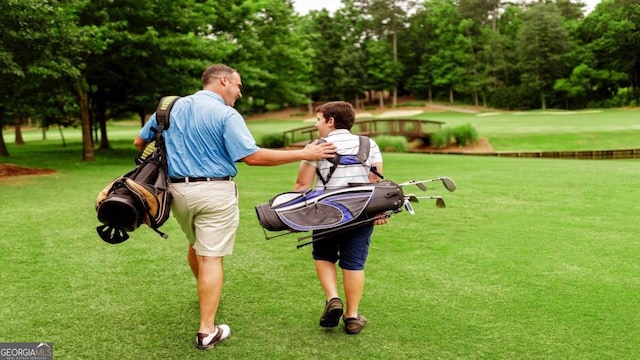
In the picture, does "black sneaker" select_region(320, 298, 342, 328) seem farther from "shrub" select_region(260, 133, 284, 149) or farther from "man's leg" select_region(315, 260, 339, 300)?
"shrub" select_region(260, 133, 284, 149)

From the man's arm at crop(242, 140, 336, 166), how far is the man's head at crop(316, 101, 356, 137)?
0.25 m

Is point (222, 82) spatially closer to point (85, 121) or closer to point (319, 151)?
point (319, 151)

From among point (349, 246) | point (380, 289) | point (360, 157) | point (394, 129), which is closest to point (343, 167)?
point (360, 157)

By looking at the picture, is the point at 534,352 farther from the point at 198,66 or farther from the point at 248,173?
the point at 198,66

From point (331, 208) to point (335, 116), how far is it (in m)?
0.63

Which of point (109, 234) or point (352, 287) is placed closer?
point (109, 234)

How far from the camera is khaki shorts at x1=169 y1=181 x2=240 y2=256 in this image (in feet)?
11.4

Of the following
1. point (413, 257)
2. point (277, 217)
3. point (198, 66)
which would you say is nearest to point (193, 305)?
point (277, 217)

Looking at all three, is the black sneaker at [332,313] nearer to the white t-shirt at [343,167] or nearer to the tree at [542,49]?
the white t-shirt at [343,167]

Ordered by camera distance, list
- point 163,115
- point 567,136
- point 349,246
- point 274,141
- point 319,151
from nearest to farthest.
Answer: point 319,151
point 163,115
point 349,246
point 567,136
point 274,141

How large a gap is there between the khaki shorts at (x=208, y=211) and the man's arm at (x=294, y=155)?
0.29 metres

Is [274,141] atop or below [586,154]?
atop

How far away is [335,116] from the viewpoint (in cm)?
361

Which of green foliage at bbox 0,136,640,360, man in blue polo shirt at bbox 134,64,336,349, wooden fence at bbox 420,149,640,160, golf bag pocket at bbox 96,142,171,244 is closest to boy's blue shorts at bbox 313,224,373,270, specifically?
green foliage at bbox 0,136,640,360
